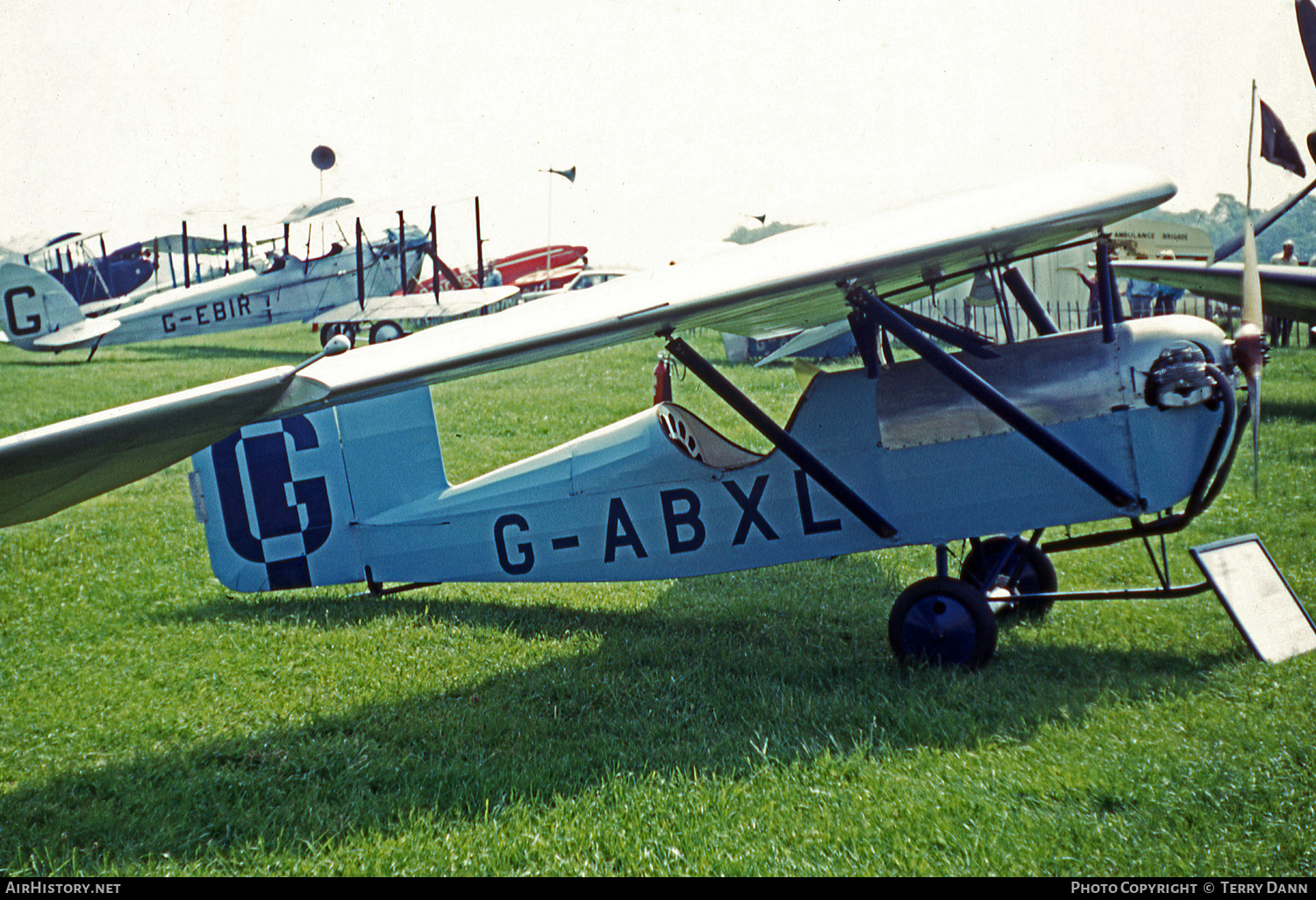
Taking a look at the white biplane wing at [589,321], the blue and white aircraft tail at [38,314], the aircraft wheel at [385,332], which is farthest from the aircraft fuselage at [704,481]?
the blue and white aircraft tail at [38,314]

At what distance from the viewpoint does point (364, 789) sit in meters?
3.97

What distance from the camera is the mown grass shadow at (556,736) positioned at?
147 inches

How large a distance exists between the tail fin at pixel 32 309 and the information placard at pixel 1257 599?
26.8 meters

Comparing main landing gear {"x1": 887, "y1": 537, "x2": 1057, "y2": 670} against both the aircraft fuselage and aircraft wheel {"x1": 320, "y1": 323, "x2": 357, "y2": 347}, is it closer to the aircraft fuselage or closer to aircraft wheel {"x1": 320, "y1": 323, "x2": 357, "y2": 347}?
the aircraft fuselage

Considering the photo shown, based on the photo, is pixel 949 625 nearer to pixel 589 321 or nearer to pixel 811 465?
pixel 811 465

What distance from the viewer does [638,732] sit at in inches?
174

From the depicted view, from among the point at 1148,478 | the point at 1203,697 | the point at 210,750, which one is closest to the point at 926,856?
the point at 1203,697

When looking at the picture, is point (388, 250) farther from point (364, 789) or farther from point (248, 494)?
point (364, 789)

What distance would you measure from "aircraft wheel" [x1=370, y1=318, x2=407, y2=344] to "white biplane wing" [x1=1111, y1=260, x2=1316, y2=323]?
1117 cm

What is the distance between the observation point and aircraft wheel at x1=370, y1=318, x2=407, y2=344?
16797 mm

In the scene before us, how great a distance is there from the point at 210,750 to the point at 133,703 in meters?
0.90

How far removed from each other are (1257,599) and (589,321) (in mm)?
3895

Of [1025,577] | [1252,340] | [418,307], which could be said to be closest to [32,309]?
[418,307]

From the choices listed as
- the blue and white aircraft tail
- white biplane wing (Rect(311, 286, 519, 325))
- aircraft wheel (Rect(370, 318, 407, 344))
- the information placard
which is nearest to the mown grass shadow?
the information placard
